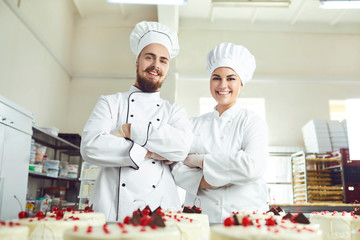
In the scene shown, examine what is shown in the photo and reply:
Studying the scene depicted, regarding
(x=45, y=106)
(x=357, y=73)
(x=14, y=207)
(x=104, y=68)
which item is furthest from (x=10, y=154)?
(x=357, y=73)

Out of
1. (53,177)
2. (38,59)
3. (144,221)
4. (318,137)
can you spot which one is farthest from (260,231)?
(318,137)

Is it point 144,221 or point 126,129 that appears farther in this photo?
point 126,129

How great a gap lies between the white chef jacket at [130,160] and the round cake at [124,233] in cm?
78

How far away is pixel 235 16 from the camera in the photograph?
8242mm

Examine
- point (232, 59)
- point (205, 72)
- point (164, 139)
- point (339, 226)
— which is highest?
point (205, 72)

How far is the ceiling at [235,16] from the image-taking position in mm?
7812

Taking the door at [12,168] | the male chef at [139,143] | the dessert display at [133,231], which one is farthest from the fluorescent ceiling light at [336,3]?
the dessert display at [133,231]

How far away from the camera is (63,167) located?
605cm

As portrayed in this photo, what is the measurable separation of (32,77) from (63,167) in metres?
1.56

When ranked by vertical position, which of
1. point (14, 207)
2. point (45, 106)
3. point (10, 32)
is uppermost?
point (10, 32)

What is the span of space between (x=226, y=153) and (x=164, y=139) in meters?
0.36

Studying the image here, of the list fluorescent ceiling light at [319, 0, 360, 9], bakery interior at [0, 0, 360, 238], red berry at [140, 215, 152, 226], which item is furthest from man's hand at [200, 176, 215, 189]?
bakery interior at [0, 0, 360, 238]

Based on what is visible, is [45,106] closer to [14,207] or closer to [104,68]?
[104,68]

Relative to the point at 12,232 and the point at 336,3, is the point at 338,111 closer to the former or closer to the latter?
the point at 336,3
